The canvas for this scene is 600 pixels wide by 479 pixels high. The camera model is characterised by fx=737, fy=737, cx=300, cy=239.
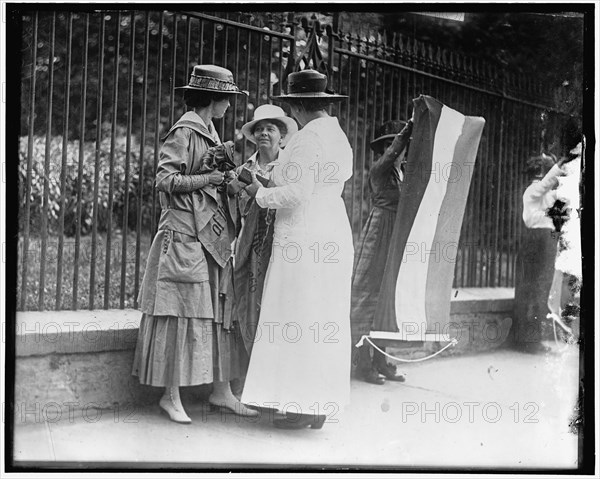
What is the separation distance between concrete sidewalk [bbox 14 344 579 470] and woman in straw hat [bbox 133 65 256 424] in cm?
25

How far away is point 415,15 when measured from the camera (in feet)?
15.6

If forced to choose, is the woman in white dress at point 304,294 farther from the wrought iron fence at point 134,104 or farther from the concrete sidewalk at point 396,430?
the wrought iron fence at point 134,104

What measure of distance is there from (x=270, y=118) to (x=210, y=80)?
17.3 inches

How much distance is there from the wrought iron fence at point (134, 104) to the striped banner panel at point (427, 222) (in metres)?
0.23

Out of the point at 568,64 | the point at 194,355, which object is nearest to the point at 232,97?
the point at 194,355

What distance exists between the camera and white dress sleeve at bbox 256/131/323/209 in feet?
14.6

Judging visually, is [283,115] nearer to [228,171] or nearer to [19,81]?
[228,171]

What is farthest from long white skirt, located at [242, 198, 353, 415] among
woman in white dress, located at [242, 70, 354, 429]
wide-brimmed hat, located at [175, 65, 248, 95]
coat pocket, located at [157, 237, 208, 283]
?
wide-brimmed hat, located at [175, 65, 248, 95]

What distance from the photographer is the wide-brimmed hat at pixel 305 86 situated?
15.0 feet

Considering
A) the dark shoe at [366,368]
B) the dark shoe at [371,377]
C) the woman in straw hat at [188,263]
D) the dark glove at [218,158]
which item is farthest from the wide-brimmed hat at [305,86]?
the dark shoe at [371,377]

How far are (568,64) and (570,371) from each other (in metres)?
2.03

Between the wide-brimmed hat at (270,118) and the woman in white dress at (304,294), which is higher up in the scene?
the wide-brimmed hat at (270,118)

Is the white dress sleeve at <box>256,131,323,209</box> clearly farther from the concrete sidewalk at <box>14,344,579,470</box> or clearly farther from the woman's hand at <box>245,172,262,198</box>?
the concrete sidewalk at <box>14,344,579,470</box>

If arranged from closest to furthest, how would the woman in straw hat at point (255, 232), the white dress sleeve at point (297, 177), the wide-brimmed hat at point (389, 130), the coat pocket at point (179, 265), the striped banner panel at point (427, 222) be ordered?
the coat pocket at point (179, 265)
the white dress sleeve at point (297, 177)
the woman in straw hat at point (255, 232)
the striped banner panel at point (427, 222)
the wide-brimmed hat at point (389, 130)
